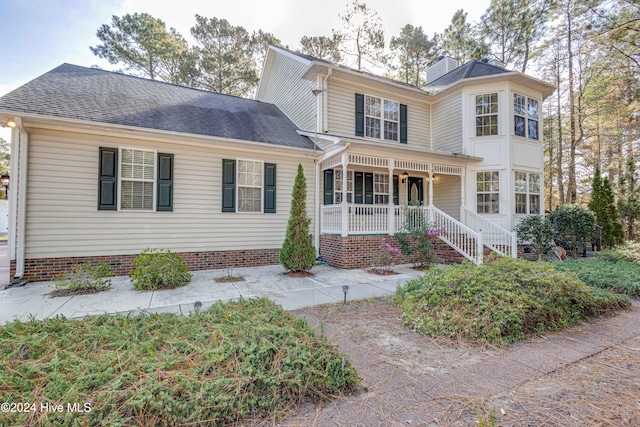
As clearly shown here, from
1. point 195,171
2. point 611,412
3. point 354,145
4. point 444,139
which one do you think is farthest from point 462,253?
point 195,171

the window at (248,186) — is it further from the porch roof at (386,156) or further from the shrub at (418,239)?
the shrub at (418,239)

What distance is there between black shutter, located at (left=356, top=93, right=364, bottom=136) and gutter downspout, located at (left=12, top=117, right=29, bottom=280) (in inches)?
333

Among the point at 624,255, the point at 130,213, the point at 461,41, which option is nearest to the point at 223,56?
the point at 130,213

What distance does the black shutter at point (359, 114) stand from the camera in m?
10.0

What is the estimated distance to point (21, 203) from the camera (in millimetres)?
5812

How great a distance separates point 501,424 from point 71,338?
3254 millimetres

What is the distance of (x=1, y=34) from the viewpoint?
7.10 meters

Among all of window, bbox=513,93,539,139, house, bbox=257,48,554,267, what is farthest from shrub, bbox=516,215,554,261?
window, bbox=513,93,539,139

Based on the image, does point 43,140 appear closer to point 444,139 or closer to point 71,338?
point 71,338

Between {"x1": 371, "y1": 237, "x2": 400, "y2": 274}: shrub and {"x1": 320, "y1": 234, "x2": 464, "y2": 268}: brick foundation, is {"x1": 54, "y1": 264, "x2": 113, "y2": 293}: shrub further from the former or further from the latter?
{"x1": 371, "y1": 237, "x2": 400, "y2": 274}: shrub

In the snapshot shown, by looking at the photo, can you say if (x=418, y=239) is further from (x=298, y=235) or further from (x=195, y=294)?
(x=195, y=294)

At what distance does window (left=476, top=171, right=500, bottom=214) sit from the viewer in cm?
995

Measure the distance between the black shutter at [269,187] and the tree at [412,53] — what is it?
52.6 ft

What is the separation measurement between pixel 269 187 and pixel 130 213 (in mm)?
3418
